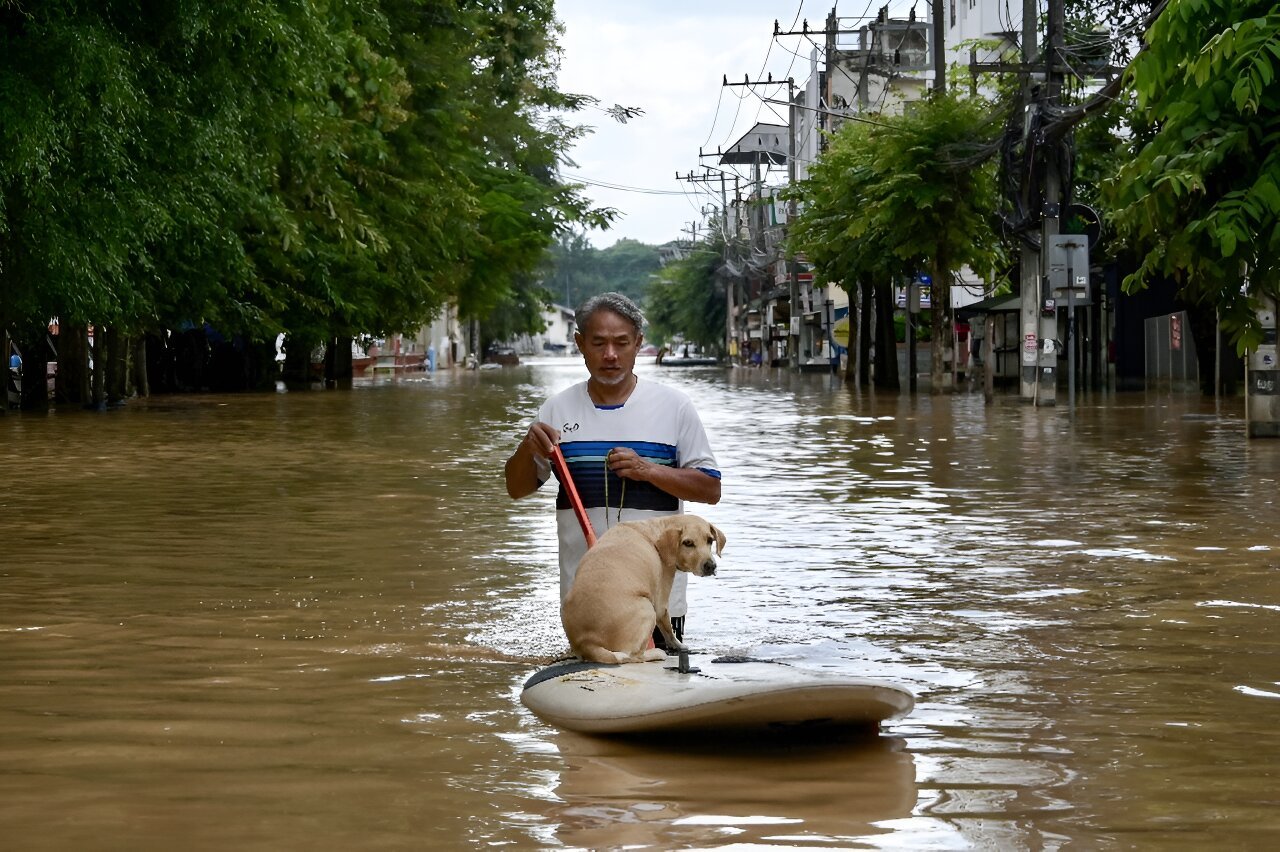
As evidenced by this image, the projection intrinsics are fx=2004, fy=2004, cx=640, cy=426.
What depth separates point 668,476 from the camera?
7.32m

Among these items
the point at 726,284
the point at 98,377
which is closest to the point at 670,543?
the point at 98,377

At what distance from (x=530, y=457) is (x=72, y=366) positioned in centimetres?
3456

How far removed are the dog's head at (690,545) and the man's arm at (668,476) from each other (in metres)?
0.11

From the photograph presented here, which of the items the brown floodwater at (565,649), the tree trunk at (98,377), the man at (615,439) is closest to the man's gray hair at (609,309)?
the man at (615,439)

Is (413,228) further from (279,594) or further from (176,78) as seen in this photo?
(279,594)

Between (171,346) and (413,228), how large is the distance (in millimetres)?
13226

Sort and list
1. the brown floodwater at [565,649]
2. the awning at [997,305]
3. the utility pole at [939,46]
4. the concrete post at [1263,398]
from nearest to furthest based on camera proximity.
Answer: the brown floodwater at [565,649] < the concrete post at [1263,398] < the utility pole at [939,46] < the awning at [997,305]

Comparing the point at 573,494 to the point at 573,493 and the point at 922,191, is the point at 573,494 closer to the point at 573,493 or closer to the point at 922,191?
the point at 573,493

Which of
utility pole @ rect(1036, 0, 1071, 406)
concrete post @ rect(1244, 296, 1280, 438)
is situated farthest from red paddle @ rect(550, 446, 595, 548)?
utility pole @ rect(1036, 0, 1071, 406)

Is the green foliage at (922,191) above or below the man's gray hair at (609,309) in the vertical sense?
above

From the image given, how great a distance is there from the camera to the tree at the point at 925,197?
40375 millimetres

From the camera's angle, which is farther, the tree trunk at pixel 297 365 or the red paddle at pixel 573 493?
the tree trunk at pixel 297 365

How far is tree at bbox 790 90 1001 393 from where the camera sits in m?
40.4

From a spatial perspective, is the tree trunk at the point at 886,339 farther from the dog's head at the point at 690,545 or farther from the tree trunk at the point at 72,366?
the dog's head at the point at 690,545
